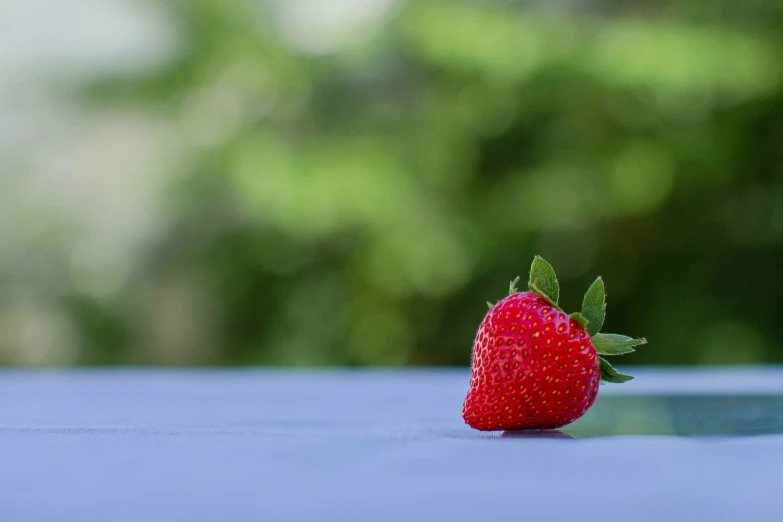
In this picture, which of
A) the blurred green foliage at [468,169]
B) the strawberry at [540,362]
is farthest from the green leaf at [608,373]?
the blurred green foliage at [468,169]

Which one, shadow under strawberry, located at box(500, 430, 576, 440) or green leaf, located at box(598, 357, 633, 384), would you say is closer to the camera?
shadow under strawberry, located at box(500, 430, 576, 440)

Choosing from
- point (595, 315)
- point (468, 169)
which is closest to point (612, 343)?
point (595, 315)

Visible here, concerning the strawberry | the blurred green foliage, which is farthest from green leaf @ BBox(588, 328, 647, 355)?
the blurred green foliage

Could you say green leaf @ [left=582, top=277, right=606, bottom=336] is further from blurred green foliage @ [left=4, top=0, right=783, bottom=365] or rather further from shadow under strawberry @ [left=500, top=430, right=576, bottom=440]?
blurred green foliage @ [left=4, top=0, right=783, bottom=365]

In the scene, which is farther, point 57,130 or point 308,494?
point 57,130

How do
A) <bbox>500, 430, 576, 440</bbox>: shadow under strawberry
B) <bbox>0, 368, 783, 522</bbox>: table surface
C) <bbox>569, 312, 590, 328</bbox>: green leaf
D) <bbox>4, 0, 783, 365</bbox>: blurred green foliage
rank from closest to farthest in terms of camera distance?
<bbox>0, 368, 783, 522</bbox>: table surface, <bbox>500, 430, 576, 440</bbox>: shadow under strawberry, <bbox>569, 312, 590, 328</bbox>: green leaf, <bbox>4, 0, 783, 365</bbox>: blurred green foliage

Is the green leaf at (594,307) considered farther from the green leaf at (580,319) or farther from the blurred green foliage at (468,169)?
the blurred green foliage at (468,169)

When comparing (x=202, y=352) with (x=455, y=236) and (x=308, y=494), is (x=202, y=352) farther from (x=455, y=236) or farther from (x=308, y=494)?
(x=308, y=494)

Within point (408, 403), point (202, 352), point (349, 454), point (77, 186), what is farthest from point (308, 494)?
point (77, 186)

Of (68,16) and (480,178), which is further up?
(68,16)
